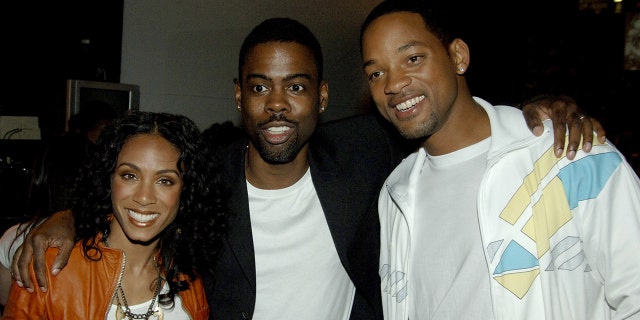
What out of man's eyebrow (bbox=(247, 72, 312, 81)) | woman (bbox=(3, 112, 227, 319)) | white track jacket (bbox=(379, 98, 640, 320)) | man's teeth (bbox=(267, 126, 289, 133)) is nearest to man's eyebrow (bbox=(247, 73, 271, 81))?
man's eyebrow (bbox=(247, 72, 312, 81))

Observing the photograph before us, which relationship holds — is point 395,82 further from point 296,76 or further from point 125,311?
point 125,311

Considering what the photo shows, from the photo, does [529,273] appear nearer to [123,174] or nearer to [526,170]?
[526,170]

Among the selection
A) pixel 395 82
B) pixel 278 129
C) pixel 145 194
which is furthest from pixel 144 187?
pixel 395 82

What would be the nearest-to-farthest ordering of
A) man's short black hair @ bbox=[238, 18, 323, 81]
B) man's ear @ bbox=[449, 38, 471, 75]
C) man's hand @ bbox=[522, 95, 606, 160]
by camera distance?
man's hand @ bbox=[522, 95, 606, 160] < man's ear @ bbox=[449, 38, 471, 75] < man's short black hair @ bbox=[238, 18, 323, 81]

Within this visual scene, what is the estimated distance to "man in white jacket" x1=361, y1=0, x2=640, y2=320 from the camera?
5.08ft

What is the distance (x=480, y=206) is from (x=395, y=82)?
523 millimetres

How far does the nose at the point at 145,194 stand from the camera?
75.0 inches

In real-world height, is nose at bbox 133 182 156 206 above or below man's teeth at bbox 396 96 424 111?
below

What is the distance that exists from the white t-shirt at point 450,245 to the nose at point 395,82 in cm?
29

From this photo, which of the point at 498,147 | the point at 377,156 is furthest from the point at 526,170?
the point at 377,156

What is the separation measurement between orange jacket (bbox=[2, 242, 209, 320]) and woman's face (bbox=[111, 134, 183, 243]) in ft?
0.45

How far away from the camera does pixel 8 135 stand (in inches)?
181

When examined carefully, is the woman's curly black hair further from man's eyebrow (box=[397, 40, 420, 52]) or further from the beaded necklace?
man's eyebrow (box=[397, 40, 420, 52])

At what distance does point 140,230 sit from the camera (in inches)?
76.5
